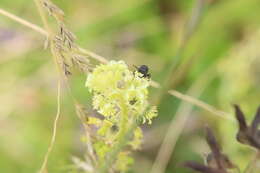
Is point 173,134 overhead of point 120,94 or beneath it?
overhead

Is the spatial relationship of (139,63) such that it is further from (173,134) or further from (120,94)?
(120,94)

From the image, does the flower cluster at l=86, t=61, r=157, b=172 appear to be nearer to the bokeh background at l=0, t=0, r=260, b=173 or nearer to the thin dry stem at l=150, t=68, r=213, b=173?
the thin dry stem at l=150, t=68, r=213, b=173

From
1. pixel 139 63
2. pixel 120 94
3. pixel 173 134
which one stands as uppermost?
pixel 139 63

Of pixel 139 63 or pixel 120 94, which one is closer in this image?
pixel 120 94

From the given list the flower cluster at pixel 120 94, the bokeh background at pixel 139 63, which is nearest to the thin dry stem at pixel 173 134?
the bokeh background at pixel 139 63

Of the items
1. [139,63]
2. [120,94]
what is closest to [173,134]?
[139,63]

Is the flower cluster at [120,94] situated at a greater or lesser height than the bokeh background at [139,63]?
lesser

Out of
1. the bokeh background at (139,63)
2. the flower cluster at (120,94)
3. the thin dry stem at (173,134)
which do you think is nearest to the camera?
the flower cluster at (120,94)

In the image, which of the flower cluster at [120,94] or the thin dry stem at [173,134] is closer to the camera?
the flower cluster at [120,94]

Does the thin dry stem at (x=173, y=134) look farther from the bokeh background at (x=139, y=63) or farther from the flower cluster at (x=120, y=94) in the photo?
the flower cluster at (x=120, y=94)
